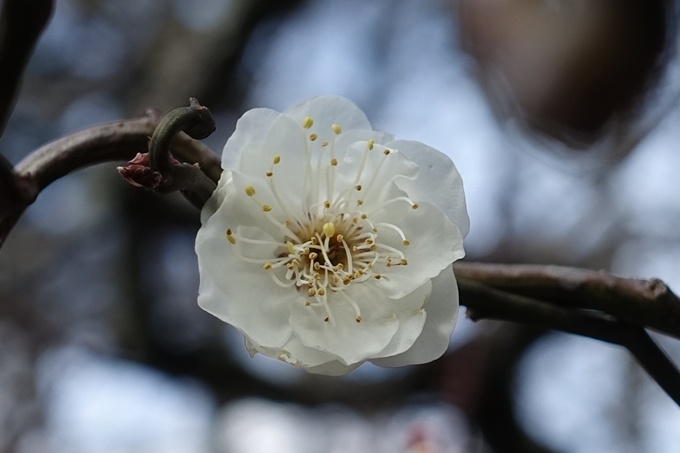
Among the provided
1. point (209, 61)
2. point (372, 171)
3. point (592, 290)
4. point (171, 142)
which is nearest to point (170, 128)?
point (171, 142)

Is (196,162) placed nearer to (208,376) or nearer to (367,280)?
(367,280)

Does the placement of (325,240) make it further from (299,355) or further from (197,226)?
(197,226)

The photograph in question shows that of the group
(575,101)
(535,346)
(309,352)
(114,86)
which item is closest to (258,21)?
(114,86)

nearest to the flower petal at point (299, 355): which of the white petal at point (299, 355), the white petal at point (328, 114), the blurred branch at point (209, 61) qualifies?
the white petal at point (299, 355)

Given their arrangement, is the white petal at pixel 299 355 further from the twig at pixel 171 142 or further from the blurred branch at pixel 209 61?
the blurred branch at pixel 209 61

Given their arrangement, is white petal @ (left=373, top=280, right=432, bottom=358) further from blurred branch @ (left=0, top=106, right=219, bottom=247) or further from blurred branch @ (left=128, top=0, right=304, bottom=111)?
blurred branch @ (left=128, top=0, right=304, bottom=111)

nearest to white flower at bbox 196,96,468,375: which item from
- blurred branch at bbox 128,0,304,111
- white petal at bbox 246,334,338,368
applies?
white petal at bbox 246,334,338,368

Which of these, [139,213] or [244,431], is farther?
[244,431]
